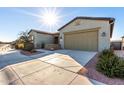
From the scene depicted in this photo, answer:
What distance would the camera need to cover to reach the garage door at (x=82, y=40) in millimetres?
8391

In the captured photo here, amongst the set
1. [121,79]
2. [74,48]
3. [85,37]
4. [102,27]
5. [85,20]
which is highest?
[85,20]

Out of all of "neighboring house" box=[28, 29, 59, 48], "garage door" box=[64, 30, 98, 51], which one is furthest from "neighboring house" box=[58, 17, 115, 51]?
"neighboring house" box=[28, 29, 59, 48]

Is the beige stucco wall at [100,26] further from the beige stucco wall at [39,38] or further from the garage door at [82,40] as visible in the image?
the beige stucco wall at [39,38]

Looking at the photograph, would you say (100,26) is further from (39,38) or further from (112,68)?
(39,38)

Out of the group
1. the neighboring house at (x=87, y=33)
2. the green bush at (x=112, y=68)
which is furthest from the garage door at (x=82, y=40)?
the green bush at (x=112, y=68)

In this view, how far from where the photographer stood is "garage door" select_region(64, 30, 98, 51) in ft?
27.5

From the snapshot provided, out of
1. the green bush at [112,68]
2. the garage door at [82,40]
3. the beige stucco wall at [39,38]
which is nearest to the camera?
the green bush at [112,68]

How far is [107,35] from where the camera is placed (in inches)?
307

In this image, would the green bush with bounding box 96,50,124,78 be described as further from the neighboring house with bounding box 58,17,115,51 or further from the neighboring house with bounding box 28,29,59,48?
the neighboring house with bounding box 28,29,59,48

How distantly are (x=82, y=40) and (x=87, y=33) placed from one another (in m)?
0.85

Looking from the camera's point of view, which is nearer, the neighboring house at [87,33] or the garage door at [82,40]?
the neighboring house at [87,33]
